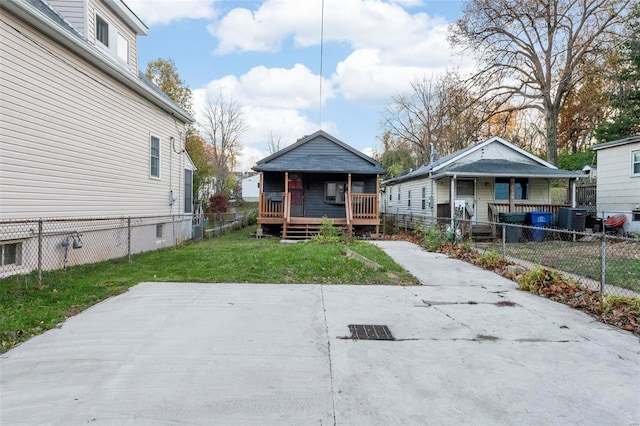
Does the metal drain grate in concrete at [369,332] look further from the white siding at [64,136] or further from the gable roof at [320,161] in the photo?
the gable roof at [320,161]

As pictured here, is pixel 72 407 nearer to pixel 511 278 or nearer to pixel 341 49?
pixel 511 278

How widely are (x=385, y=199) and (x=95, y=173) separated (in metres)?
22.1

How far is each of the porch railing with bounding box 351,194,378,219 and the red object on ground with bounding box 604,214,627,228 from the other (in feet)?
30.3

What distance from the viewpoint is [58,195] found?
7.80 metres

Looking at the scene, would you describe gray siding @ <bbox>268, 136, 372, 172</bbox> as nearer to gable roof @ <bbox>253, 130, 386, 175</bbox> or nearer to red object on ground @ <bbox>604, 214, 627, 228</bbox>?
gable roof @ <bbox>253, 130, 386, 175</bbox>

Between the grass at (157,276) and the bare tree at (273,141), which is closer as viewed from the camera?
the grass at (157,276)

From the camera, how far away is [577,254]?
33.2 ft

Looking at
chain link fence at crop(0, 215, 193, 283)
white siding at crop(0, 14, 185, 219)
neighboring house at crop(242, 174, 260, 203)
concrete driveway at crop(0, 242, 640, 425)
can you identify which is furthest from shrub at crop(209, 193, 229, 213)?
neighboring house at crop(242, 174, 260, 203)

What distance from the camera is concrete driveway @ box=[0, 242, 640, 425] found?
2553 mm

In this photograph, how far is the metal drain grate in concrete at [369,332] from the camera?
159 inches

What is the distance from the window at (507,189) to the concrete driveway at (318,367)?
12.6 metres

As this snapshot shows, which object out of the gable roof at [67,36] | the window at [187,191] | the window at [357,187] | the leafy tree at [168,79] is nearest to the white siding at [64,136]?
the gable roof at [67,36]

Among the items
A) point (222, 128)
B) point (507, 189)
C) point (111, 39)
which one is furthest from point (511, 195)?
point (222, 128)

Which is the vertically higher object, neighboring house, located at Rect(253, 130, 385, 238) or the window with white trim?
the window with white trim
